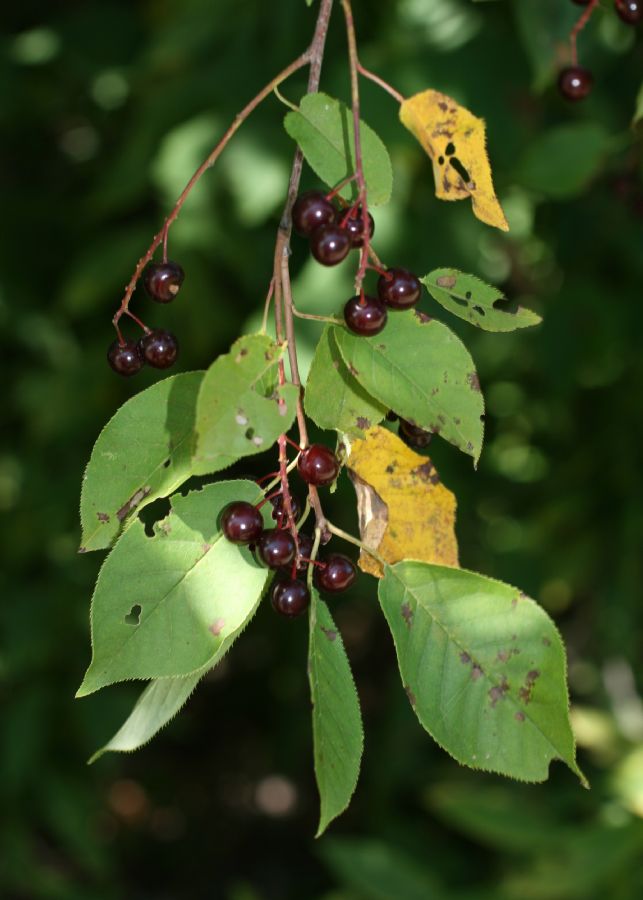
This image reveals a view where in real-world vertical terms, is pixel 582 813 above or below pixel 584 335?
below

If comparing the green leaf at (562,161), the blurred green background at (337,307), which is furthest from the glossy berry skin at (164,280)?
the green leaf at (562,161)

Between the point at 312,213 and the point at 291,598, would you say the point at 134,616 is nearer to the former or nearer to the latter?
the point at 291,598

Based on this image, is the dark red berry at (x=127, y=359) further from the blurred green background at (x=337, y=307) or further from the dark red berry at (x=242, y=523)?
the blurred green background at (x=337, y=307)

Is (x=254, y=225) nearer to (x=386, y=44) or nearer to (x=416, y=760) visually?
(x=386, y=44)

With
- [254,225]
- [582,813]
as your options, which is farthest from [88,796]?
[254,225]

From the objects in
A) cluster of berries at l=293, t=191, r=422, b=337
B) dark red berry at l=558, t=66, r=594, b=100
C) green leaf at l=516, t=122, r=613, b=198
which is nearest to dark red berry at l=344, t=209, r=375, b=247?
cluster of berries at l=293, t=191, r=422, b=337
